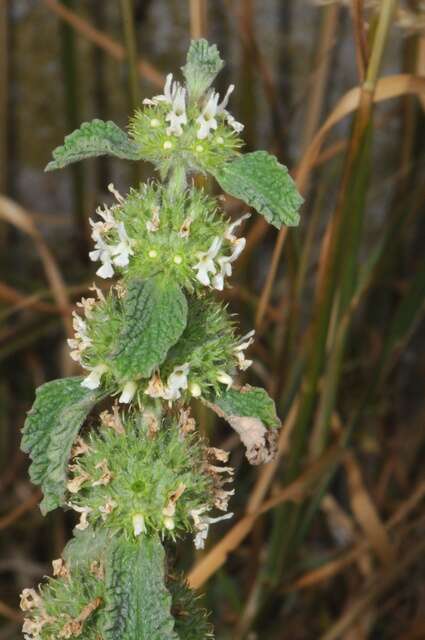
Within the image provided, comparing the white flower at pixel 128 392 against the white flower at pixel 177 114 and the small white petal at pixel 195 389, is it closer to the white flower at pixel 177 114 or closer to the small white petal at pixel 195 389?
the small white petal at pixel 195 389

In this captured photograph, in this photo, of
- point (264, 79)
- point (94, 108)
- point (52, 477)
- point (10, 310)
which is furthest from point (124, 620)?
point (94, 108)

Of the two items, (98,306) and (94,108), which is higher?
(94,108)

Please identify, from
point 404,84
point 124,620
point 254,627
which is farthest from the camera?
point 254,627

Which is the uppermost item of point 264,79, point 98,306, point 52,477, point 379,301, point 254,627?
point 264,79

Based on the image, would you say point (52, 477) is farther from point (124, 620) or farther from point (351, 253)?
point (351, 253)

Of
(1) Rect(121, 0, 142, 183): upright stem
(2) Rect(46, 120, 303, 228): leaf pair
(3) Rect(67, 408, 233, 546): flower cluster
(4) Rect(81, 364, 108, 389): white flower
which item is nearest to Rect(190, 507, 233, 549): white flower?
(3) Rect(67, 408, 233, 546): flower cluster

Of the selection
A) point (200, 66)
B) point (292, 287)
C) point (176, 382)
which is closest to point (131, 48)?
point (292, 287)

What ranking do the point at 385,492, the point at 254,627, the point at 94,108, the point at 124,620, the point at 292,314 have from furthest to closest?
1. the point at 94,108
2. the point at 385,492
3. the point at 254,627
4. the point at 292,314
5. the point at 124,620

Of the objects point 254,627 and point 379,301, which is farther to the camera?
point 379,301

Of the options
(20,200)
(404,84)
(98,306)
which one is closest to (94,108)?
(20,200)
